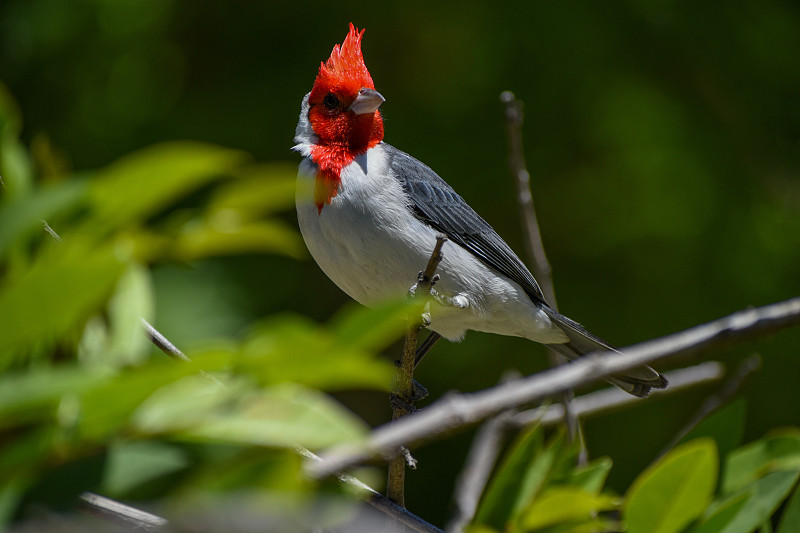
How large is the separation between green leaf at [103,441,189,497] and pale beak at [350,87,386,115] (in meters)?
1.60

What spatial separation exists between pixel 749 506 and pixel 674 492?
0.13 meters

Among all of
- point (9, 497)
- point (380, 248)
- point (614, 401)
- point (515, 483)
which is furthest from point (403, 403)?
point (9, 497)

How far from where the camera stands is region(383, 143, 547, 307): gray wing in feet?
7.51

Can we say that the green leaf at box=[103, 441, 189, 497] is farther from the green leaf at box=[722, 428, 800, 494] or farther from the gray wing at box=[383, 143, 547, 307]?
the gray wing at box=[383, 143, 547, 307]

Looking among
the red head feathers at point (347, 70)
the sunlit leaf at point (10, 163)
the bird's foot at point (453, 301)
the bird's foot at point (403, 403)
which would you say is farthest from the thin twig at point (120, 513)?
the red head feathers at point (347, 70)

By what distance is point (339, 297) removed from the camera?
139 inches

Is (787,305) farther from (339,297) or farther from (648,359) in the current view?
(339,297)

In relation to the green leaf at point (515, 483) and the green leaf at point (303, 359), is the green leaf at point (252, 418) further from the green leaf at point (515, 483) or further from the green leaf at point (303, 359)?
the green leaf at point (515, 483)

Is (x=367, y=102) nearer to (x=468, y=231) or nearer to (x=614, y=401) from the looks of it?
(x=468, y=231)

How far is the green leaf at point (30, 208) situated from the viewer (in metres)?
0.61

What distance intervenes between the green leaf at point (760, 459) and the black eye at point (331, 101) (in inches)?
62.2

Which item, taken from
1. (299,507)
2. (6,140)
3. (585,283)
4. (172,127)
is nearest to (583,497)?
(299,507)

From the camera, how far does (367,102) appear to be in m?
2.17

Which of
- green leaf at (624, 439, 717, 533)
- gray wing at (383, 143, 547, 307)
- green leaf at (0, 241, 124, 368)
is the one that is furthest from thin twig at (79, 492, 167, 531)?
gray wing at (383, 143, 547, 307)
